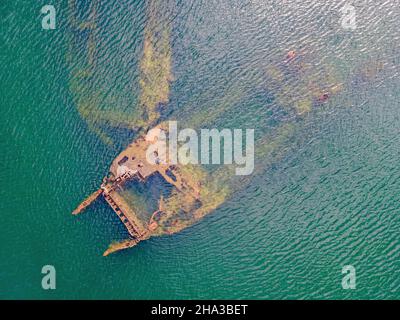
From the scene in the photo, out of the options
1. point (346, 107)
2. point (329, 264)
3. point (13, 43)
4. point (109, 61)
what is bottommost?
point (329, 264)

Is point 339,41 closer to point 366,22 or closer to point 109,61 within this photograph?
point 366,22
